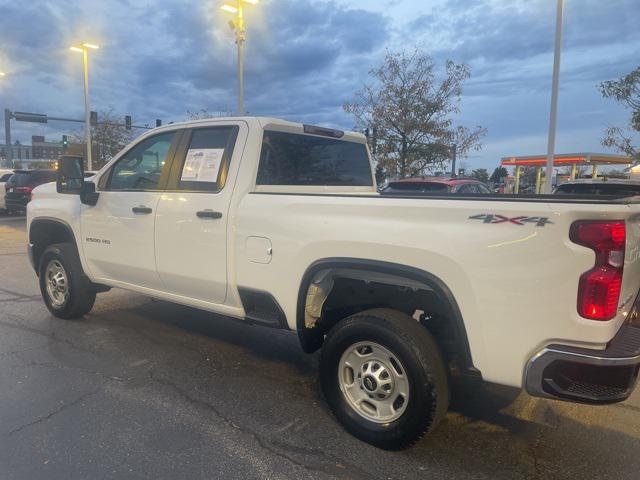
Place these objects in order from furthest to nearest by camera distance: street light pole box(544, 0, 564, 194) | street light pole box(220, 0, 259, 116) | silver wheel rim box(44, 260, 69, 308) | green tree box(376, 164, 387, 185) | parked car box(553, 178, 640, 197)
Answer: street light pole box(220, 0, 259, 116), street light pole box(544, 0, 564, 194), green tree box(376, 164, 387, 185), parked car box(553, 178, 640, 197), silver wheel rim box(44, 260, 69, 308)

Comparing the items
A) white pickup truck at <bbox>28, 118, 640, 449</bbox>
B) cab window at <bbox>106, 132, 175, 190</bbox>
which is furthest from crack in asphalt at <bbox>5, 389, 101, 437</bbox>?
cab window at <bbox>106, 132, 175, 190</bbox>

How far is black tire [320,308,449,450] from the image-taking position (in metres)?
2.91

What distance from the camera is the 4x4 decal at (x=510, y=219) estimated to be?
2.48 meters

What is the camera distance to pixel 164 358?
4.62 metres

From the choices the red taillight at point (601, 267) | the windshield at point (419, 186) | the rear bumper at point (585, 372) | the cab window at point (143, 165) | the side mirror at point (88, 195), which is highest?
the cab window at point (143, 165)

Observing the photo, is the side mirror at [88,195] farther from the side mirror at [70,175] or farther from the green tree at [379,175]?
the green tree at [379,175]

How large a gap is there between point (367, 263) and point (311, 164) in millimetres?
1698

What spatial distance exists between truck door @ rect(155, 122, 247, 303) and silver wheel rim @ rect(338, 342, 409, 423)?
119 cm

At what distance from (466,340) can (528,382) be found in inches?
14.4

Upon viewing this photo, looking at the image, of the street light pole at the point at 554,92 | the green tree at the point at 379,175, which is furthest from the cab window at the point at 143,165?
the street light pole at the point at 554,92

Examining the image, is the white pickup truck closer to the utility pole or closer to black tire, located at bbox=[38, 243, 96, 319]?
black tire, located at bbox=[38, 243, 96, 319]

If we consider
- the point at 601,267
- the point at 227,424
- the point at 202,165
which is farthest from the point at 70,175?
the point at 601,267

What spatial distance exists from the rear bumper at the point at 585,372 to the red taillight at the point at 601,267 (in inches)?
7.7

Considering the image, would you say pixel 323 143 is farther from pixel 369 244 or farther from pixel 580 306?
pixel 580 306
